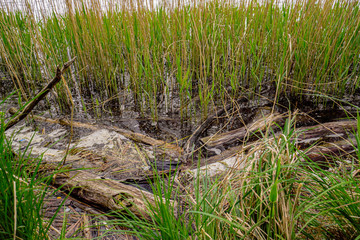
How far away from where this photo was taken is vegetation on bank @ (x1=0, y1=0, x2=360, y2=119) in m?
2.13

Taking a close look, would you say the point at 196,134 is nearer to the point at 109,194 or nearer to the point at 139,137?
the point at 139,137

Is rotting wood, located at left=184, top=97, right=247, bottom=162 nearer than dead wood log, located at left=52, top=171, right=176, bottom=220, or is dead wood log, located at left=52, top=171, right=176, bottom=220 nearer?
dead wood log, located at left=52, top=171, right=176, bottom=220

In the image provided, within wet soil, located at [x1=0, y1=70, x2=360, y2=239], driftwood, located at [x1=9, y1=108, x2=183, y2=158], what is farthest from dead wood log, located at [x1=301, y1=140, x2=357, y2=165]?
driftwood, located at [x1=9, y1=108, x2=183, y2=158]

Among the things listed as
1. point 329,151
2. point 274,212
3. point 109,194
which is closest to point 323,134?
point 329,151

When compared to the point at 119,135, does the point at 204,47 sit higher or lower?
higher

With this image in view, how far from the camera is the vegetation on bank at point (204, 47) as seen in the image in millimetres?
2129

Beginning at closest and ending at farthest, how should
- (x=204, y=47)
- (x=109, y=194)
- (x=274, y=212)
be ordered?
1. (x=274, y=212)
2. (x=109, y=194)
3. (x=204, y=47)

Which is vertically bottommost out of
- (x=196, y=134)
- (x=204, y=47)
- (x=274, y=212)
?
(x=196, y=134)

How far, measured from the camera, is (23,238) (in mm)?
857

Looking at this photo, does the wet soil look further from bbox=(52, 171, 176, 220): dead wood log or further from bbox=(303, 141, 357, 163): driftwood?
bbox=(303, 141, 357, 163): driftwood

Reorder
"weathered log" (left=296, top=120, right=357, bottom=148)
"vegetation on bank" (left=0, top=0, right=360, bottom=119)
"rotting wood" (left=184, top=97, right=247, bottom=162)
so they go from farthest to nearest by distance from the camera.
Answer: "vegetation on bank" (left=0, top=0, right=360, bottom=119) → "rotting wood" (left=184, top=97, right=247, bottom=162) → "weathered log" (left=296, top=120, right=357, bottom=148)

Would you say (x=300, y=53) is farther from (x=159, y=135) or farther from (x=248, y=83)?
(x=159, y=135)

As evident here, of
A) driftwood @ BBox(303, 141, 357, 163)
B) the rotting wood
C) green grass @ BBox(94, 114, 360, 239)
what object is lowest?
the rotting wood

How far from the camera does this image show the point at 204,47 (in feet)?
6.99
